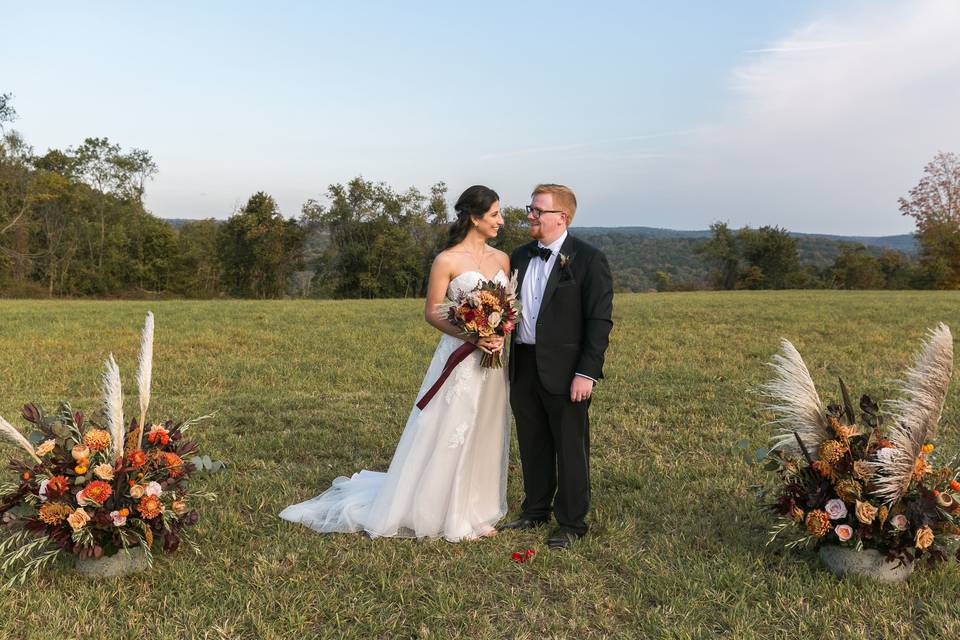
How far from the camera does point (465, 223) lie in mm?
5043

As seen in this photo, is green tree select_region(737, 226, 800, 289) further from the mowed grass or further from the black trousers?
the black trousers

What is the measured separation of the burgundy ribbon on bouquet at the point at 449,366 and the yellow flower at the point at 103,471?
2.16 meters

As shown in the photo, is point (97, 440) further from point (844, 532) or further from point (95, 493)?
point (844, 532)

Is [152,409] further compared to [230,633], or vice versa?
[152,409]

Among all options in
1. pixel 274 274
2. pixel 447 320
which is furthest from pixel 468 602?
pixel 274 274

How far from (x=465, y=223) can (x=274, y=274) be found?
Result: 50541mm

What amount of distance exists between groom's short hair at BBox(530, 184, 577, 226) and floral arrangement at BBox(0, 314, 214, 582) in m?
2.78

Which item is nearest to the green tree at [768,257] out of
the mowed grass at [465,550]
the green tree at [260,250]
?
the green tree at [260,250]

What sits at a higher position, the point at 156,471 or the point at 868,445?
the point at 868,445

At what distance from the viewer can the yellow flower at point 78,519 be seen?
3998 mm

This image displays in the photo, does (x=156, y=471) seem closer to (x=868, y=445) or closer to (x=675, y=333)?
(x=868, y=445)

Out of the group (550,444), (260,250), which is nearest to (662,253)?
(260,250)

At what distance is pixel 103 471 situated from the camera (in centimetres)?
411

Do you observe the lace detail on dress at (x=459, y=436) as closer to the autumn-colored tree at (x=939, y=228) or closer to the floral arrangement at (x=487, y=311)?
the floral arrangement at (x=487, y=311)
